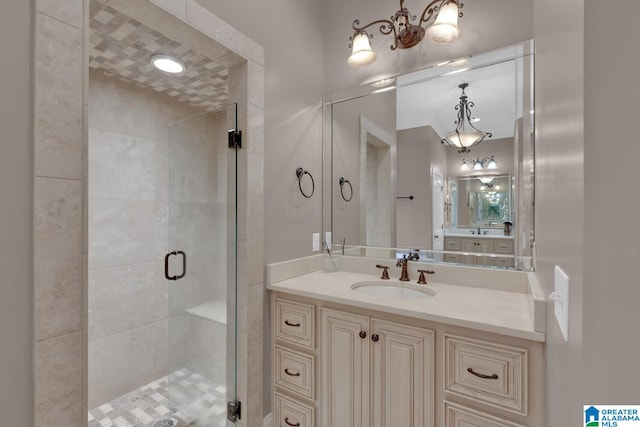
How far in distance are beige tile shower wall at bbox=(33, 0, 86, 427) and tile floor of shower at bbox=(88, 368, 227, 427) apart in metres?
1.00

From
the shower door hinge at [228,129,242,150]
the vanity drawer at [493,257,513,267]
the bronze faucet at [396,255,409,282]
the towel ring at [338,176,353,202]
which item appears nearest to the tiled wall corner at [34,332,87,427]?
the shower door hinge at [228,129,242,150]

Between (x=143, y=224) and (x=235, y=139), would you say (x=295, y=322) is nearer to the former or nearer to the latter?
(x=235, y=139)

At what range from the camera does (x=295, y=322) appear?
165 cm

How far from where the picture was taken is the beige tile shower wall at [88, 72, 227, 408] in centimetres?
185

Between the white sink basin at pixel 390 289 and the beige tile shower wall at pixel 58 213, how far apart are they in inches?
51.5

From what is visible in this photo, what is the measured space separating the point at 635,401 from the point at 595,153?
1.02ft

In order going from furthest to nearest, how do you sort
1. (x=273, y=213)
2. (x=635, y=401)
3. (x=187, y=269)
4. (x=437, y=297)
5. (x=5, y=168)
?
(x=187, y=269) → (x=273, y=213) → (x=437, y=297) → (x=5, y=168) → (x=635, y=401)

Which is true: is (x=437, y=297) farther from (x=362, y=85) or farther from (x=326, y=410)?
(x=362, y=85)

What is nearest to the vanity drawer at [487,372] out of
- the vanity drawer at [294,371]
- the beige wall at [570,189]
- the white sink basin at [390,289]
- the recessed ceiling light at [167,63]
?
the beige wall at [570,189]

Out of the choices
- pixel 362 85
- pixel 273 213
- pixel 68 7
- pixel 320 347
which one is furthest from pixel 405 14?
pixel 320 347

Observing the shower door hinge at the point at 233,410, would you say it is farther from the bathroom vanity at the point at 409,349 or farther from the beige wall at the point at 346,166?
the beige wall at the point at 346,166

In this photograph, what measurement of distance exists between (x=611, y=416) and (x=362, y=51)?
2.05 metres

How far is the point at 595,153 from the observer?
0.39 metres

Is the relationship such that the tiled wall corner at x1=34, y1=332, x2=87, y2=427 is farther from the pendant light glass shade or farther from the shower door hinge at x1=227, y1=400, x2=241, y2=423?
the pendant light glass shade
